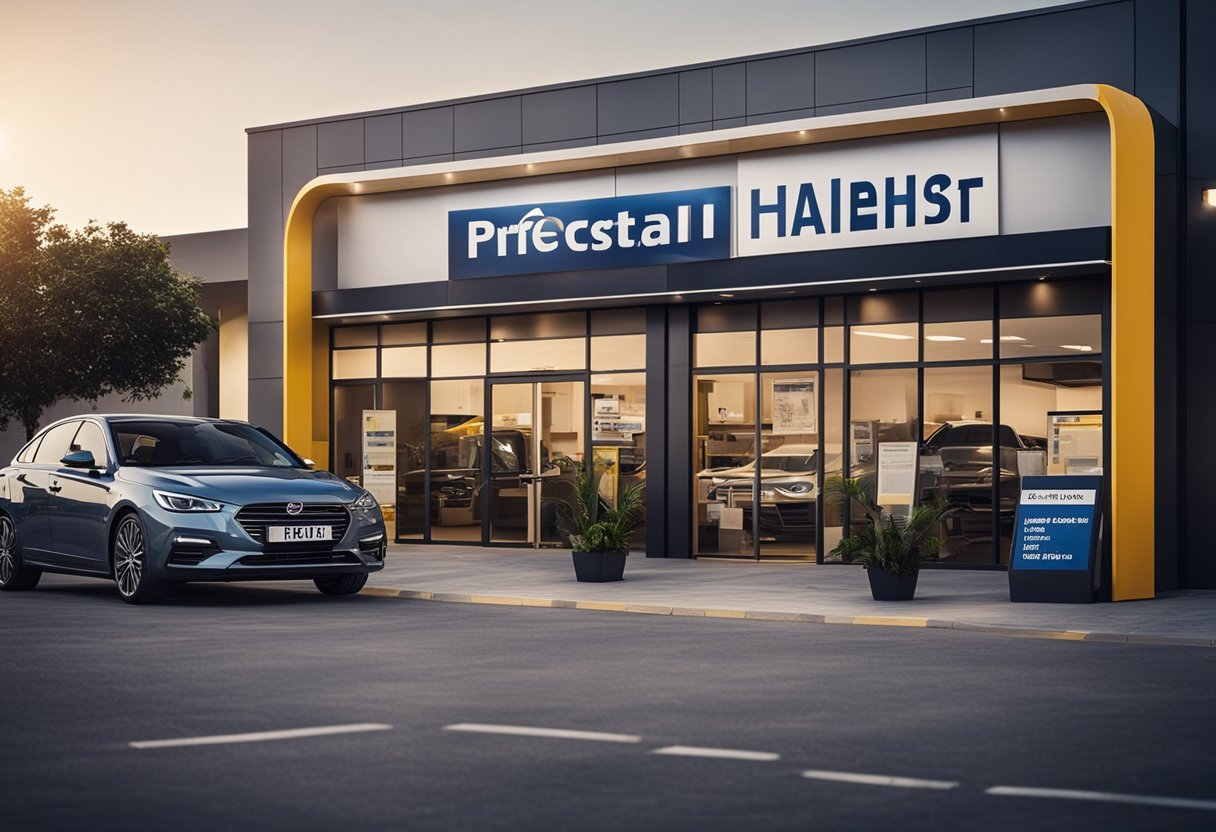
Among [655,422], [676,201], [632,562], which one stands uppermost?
[676,201]

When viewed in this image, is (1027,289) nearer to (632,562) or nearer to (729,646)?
(632,562)

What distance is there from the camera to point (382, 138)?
2314cm

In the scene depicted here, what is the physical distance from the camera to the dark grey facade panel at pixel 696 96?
20.5 meters

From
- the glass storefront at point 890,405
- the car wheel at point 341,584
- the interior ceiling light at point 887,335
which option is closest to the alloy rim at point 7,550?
the car wheel at point 341,584

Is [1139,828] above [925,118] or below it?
below

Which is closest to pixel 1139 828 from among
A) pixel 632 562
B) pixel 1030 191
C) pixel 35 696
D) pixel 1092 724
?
pixel 1092 724

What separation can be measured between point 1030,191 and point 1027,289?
1218 millimetres

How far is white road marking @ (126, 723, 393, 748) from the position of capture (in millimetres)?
6996

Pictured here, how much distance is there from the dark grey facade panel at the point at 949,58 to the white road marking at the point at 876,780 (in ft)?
45.8

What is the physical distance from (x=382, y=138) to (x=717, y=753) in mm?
17710

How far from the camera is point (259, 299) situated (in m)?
24.2

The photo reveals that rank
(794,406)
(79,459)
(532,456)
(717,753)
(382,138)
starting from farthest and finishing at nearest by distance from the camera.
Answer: (382,138)
(532,456)
(794,406)
(79,459)
(717,753)

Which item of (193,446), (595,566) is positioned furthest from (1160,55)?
(193,446)

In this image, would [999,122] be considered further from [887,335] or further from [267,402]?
[267,402]
